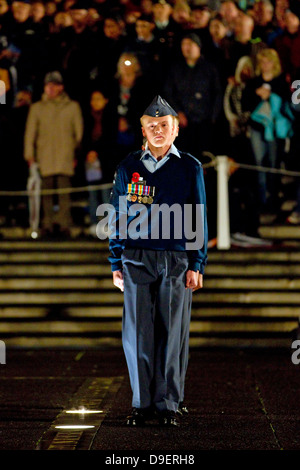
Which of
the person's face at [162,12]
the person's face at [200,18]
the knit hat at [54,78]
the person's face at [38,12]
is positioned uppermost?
the person's face at [38,12]

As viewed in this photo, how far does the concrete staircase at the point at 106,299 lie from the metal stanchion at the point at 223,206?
0.32m

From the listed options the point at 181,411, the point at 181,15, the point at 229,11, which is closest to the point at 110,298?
the point at 181,15

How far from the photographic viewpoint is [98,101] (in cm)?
1268

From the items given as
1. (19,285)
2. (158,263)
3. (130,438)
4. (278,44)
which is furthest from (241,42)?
(130,438)

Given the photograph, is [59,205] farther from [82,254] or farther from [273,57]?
[273,57]

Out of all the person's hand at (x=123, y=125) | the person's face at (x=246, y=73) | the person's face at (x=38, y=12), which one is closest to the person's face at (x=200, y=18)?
the person's face at (x=246, y=73)

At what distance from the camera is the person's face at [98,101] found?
499 inches

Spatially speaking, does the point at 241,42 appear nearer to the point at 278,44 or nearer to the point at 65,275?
the point at 278,44

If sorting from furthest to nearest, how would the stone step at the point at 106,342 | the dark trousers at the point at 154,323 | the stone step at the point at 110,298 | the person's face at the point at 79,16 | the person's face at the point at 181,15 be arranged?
the person's face at the point at 79,16 → the person's face at the point at 181,15 → the stone step at the point at 110,298 → the stone step at the point at 106,342 → the dark trousers at the point at 154,323

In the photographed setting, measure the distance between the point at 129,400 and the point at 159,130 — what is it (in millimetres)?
1996

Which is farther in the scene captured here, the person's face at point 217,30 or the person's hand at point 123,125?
the person's face at point 217,30

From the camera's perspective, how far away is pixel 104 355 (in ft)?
33.3

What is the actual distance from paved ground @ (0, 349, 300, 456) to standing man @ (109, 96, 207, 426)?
301 millimetres

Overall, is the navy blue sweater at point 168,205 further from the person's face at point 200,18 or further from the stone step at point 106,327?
the person's face at point 200,18
